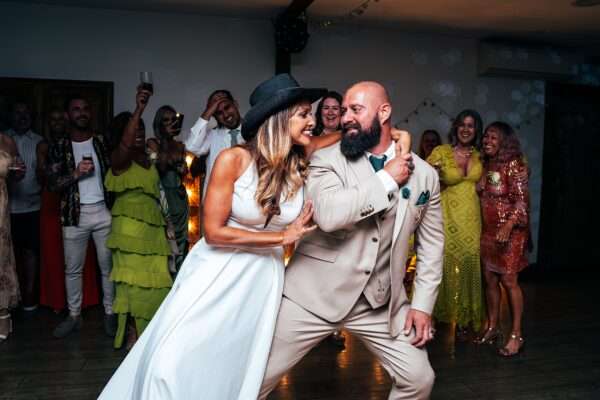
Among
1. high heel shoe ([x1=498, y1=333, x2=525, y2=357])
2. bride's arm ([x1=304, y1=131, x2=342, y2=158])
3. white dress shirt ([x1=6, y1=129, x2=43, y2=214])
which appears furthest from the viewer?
white dress shirt ([x1=6, y1=129, x2=43, y2=214])

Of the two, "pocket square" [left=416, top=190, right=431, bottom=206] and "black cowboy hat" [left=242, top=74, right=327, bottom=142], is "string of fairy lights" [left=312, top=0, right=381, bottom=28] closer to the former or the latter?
"black cowboy hat" [left=242, top=74, right=327, bottom=142]

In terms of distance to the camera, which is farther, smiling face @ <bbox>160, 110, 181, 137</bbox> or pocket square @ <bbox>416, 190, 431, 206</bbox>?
smiling face @ <bbox>160, 110, 181, 137</bbox>

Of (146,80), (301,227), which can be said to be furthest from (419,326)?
(146,80)

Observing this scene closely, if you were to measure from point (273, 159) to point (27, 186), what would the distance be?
312 cm

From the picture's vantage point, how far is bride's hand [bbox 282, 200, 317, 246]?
1924 mm

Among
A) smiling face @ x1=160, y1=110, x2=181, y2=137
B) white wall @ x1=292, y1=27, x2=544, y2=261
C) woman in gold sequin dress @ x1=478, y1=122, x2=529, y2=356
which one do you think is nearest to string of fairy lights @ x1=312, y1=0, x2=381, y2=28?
white wall @ x1=292, y1=27, x2=544, y2=261

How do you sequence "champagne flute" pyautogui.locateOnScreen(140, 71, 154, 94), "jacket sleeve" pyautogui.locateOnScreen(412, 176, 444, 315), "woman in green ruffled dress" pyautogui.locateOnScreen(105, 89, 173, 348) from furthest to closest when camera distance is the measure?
"woman in green ruffled dress" pyautogui.locateOnScreen(105, 89, 173, 348) < "champagne flute" pyautogui.locateOnScreen(140, 71, 154, 94) < "jacket sleeve" pyautogui.locateOnScreen(412, 176, 444, 315)

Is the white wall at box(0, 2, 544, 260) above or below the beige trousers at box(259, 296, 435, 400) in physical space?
above

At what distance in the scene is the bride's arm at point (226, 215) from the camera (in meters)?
1.96

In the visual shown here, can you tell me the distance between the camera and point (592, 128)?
6.73 metres

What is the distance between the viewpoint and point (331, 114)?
386 cm

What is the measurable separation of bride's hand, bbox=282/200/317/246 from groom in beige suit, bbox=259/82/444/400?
0.06m

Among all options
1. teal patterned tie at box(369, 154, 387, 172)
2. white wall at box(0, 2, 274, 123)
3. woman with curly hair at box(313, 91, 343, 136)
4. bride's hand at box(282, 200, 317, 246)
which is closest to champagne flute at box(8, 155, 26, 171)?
white wall at box(0, 2, 274, 123)

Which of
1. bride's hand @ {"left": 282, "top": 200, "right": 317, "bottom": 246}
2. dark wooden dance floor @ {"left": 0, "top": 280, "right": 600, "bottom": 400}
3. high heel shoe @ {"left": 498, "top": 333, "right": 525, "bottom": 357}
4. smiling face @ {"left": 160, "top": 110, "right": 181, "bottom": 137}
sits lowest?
dark wooden dance floor @ {"left": 0, "top": 280, "right": 600, "bottom": 400}
